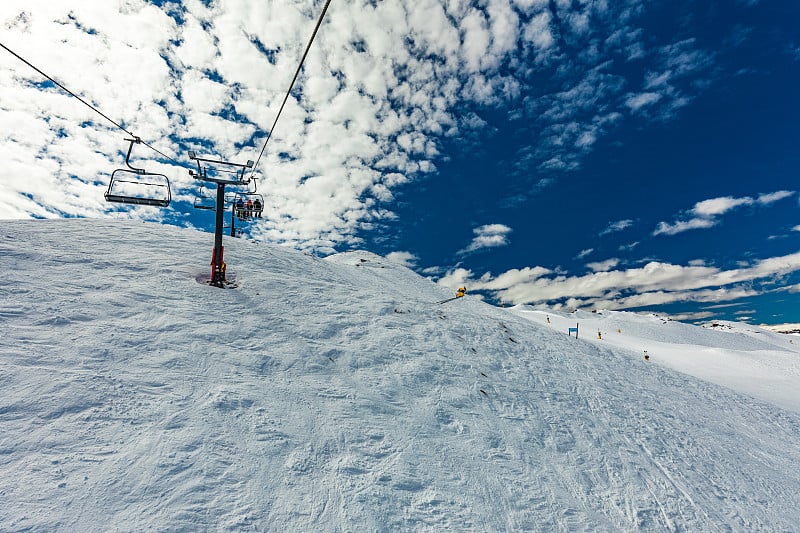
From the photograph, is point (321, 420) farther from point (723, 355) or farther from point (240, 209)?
point (723, 355)

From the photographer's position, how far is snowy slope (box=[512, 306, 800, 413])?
66.0 feet

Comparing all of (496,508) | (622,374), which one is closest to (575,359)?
(622,374)

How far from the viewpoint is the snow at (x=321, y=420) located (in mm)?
6008

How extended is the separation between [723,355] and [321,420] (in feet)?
123

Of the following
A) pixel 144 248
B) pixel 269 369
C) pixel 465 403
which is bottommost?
pixel 465 403

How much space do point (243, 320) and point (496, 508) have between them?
9440mm

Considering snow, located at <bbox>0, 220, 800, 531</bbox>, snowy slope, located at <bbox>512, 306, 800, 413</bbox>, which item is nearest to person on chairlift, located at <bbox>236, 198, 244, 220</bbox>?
snow, located at <bbox>0, 220, 800, 531</bbox>

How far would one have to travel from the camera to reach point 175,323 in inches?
437

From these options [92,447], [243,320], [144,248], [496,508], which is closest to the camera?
[92,447]

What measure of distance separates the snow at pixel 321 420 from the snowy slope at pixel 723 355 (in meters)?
3.54

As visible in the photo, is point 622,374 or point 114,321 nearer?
point 114,321

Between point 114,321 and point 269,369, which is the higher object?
point 114,321

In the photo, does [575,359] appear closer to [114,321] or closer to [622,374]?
[622,374]

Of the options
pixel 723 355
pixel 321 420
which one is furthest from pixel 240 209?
pixel 723 355
